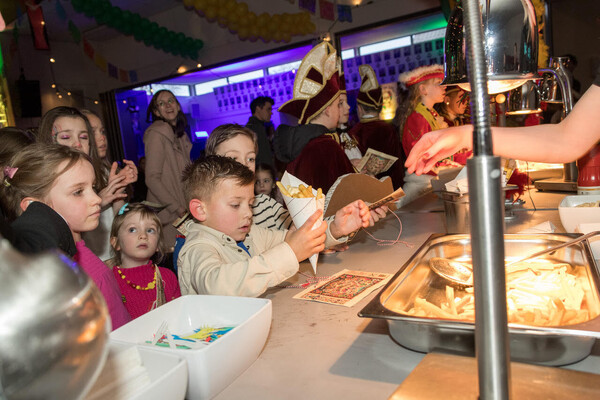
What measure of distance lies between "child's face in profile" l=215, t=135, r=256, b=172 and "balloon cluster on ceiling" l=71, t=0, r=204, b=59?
15.2 feet

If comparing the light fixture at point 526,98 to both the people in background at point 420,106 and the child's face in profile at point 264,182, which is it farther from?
the child's face in profile at point 264,182

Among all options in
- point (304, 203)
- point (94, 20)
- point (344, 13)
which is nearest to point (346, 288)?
point (304, 203)

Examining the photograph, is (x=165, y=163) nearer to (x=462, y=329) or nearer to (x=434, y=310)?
(x=434, y=310)

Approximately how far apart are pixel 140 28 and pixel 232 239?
19.9ft

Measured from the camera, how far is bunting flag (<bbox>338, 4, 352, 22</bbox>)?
5773 millimetres

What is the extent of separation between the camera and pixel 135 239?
211 centimetres

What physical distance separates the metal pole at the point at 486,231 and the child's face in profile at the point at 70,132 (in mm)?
2101

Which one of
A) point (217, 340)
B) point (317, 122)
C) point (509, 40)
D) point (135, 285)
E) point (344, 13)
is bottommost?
point (135, 285)

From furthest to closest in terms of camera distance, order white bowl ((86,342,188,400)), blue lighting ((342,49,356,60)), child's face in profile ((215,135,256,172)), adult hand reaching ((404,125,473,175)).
→ blue lighting ((342,49,356,60)) < child's face in profile ((215,135,256,172)) < adult hand reaching ((404,125,473,175)) < white bowl ((86,342,188,400))

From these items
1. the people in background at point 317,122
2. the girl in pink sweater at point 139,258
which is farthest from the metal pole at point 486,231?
the people in background at point 317,122

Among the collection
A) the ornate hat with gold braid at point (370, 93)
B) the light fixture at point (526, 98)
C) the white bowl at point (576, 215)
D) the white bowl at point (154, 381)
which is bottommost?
the white bowl at point (576, 215)

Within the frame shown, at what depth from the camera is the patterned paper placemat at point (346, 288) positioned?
105 centimetres

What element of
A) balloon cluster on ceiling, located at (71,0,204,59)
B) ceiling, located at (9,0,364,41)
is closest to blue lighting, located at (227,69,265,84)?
balloon cluster on ceiling, located at (71,0,204,59)

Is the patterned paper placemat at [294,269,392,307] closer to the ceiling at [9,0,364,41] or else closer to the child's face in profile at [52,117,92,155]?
the child's face in profile at [52,117,92,155]
